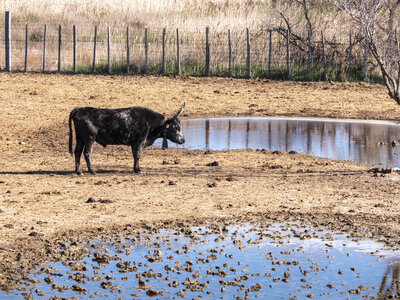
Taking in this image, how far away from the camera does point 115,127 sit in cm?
1408

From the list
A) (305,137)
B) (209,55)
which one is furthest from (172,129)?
(209,55)

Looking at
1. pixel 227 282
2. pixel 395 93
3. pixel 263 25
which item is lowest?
pixel 227 282

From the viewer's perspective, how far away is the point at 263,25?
36969 mm

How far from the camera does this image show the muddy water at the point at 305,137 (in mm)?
17062

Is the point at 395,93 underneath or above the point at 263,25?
underneath

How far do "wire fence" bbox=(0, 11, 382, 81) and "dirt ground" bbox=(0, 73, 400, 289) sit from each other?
8.90 meters

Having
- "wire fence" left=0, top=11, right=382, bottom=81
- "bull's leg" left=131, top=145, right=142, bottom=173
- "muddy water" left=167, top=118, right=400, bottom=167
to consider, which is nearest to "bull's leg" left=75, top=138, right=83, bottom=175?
"bull's leg" left=131, top=145, right=142, bottom=173

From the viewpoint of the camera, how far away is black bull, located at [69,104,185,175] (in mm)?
13875

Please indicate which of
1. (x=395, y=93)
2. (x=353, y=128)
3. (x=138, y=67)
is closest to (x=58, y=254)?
(x=395, y=93)

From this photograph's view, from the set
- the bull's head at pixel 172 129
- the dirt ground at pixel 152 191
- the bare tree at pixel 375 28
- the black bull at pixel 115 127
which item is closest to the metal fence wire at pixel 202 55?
the dirt ground at pixel 152 191

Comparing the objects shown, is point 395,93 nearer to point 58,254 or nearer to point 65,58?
point 58,254

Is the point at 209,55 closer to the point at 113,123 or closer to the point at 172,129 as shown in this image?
the point at 172,129

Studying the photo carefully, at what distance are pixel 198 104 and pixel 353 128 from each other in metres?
6.10

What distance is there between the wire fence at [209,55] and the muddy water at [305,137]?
9.77 m
